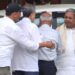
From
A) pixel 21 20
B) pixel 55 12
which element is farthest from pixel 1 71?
pixel 55 12

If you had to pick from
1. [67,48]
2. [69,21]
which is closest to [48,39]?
[67,48]

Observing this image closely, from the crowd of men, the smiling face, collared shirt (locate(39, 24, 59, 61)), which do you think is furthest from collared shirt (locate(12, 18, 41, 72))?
the smiling face

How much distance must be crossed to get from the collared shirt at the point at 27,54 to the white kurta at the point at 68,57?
0.53 meters

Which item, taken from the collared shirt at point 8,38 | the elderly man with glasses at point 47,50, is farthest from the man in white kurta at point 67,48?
the collared shirt at point 8,38

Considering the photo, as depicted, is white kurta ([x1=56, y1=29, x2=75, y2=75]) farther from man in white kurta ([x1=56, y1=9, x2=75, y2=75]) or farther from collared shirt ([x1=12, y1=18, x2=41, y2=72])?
collared shirt ([x1=12, y1=18, x2=41, y2=72])

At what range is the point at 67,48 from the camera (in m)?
7.47

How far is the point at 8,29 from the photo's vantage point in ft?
22.2

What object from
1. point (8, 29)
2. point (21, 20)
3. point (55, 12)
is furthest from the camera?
point (55, 12)

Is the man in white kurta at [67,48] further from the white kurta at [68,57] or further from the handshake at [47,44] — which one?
the handshake at [47,44]

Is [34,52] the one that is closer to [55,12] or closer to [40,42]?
[40,42]

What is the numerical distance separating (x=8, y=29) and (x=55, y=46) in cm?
95

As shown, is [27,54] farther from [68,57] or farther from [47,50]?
[68,57]

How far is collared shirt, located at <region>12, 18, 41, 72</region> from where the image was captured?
715cm

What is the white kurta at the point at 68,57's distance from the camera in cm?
746
